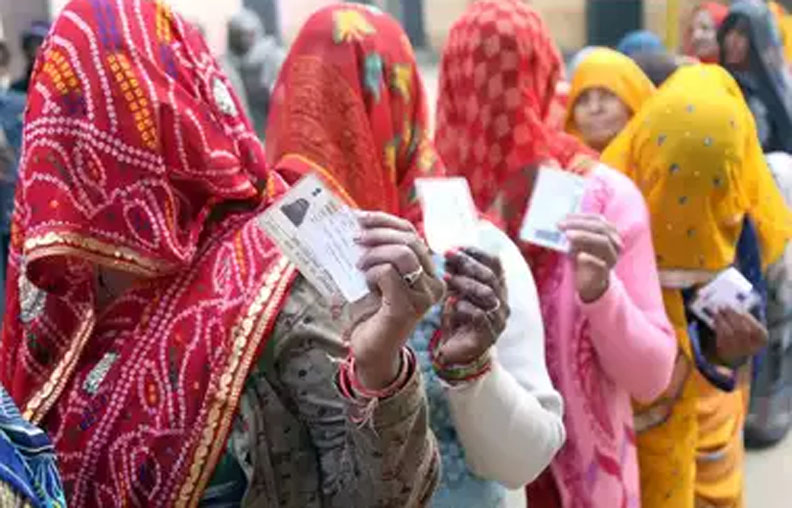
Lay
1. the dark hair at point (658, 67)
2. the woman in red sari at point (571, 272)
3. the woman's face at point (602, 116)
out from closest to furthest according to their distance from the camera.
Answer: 1. the woman in red sari at point (571, 272)
2. the woman's face at point (602, 116)
3. the dark hair at point (658, 67)

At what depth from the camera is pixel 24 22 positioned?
5.55 metres

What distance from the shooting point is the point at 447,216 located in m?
1.15

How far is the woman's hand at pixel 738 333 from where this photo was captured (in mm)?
1895

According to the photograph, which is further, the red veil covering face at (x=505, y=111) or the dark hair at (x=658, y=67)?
the dark hair at (x=658, y=67)

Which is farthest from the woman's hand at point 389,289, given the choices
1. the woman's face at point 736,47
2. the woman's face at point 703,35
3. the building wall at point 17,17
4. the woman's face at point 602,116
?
the building wall at point 17,17

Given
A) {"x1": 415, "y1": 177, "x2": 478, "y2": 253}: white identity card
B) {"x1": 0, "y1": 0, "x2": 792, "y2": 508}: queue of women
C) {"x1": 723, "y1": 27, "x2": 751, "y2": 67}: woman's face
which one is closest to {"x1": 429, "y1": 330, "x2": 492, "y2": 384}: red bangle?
{"x1": 0, "y1": 0, "x2": 792, "y2": 508}: queue of women

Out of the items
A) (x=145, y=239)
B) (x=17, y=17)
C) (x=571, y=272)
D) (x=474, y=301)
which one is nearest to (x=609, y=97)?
(x=571, y=272)

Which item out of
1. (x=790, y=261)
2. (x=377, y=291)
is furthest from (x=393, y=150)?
(x=790, y=261)

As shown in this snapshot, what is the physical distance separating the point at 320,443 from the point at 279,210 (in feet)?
0.94

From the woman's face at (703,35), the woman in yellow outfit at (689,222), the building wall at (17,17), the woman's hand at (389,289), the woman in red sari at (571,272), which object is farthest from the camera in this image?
the building wall at (17,17)

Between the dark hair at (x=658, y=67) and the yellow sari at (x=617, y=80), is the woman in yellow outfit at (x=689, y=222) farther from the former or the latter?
the dark hair at (x=658, y=67)

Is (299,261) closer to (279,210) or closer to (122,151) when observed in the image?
(279,210)

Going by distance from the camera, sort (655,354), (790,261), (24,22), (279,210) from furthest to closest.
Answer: (24,22), (790,261), (655,354), (279,210)

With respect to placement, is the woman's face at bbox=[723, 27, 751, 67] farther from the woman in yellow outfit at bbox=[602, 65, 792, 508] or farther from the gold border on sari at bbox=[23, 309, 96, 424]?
the gold border on sari at bbox=[23, 309, 96, 424]
